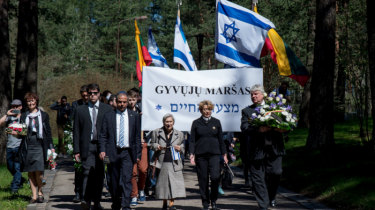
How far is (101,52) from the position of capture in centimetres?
5525

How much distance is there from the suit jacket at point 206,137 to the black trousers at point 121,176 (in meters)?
1.14

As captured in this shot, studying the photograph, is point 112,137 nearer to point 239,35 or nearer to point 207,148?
point 207,148

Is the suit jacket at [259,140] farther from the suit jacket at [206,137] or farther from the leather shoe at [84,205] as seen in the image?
the leather shoe at [84,205]

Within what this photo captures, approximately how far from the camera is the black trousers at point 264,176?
23.8ft

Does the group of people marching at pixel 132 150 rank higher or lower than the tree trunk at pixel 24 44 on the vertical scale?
lower

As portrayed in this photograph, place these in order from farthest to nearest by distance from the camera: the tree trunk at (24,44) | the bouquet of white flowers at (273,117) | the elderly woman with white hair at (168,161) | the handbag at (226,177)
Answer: the tree trunk at (24,44) → the handbag at (226,177) → the elderly woman with white hair at (168,161) → the bouquet of white flowers at (273,117)

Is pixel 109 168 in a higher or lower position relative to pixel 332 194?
higher

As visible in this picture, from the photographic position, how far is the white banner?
851cm

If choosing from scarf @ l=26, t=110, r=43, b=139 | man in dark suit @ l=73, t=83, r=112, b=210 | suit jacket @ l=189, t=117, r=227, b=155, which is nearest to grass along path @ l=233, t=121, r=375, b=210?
suit jacket @ l=189, t=117, r=227, b=155

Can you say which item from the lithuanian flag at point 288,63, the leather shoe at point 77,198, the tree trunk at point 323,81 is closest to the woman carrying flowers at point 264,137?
the lithuanian flag at point 288,63

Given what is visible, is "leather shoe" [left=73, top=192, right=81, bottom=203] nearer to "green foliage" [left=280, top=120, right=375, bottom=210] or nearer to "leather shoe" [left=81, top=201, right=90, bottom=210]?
"leather shoe" [left=81, top=201, right=90, bottom=210]

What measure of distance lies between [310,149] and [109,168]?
21.5 ft

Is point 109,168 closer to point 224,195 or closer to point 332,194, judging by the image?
point 224,195

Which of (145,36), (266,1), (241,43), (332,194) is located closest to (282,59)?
(241,43)
